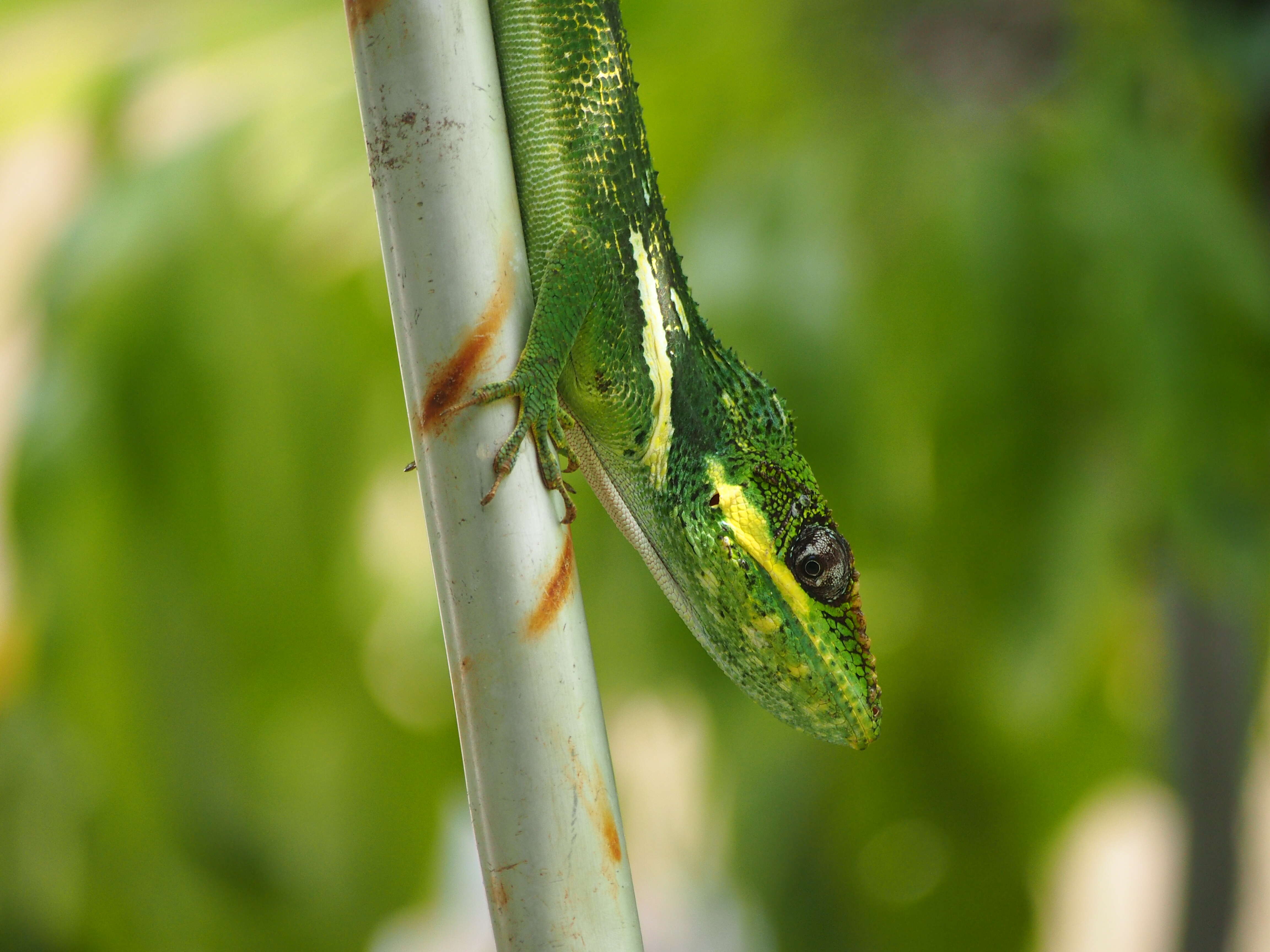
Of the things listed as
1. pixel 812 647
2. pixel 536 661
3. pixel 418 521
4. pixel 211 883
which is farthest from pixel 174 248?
pixel 536 661

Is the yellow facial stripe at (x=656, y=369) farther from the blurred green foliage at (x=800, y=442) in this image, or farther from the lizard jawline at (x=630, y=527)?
the blurred green foliage at (x=800, y=442)

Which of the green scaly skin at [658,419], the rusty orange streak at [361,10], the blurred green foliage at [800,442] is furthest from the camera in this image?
the blurred green foliage at [800,442]

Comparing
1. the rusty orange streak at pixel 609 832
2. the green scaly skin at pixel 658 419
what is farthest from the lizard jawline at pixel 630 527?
the rusty orange streak at pixel 609 832

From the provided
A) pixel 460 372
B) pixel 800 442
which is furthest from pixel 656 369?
pixel 800 442

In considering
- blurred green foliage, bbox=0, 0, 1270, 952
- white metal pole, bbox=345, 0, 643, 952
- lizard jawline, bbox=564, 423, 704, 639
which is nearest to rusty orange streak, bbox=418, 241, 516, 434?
white metal pole, bbox=345, 0, 643, 952

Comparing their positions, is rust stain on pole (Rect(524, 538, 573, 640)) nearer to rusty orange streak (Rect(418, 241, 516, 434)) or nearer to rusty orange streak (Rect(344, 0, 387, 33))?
rusty orange streak (Rect(418, 241, 516, 434))

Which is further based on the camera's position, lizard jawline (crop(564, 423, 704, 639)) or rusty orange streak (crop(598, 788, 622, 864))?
lizard jawline (crop(564, 423, 704, 639))

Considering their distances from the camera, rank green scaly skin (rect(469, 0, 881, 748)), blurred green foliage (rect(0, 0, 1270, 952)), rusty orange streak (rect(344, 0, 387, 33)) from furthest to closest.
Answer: blurred green foliage (rect(0, 0, 1270, 952)), green scaly skin (rect(469, 0, 881, 748)), rusty orange streak (rect(344, 0, 387, 33))
